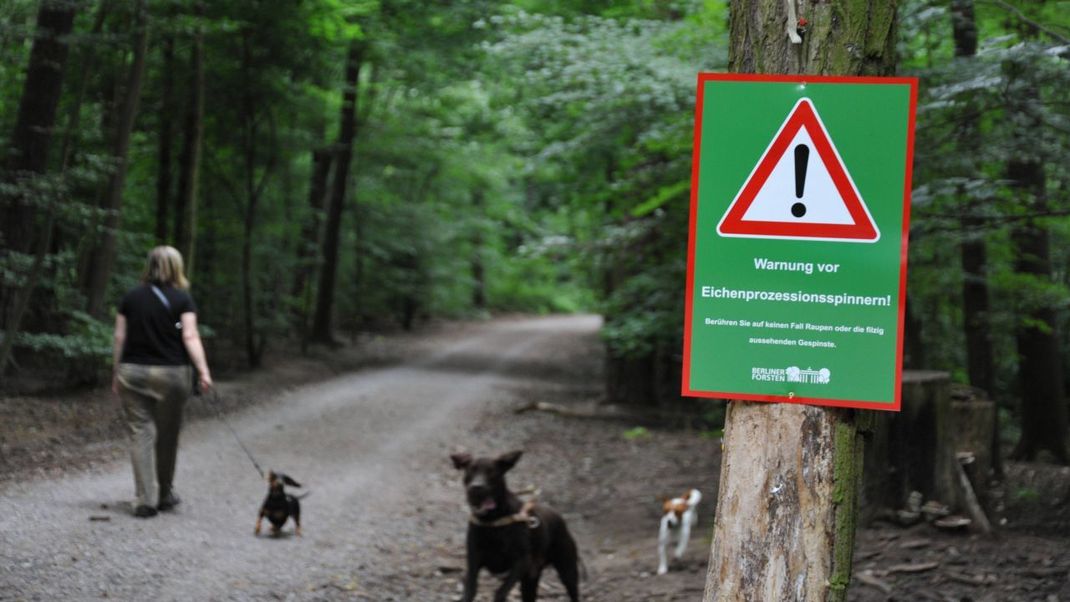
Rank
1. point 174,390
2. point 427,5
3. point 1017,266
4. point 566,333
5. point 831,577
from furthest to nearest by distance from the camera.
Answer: point 566,333, point 427,5, point 1017,266, point 174,390, point 831,577

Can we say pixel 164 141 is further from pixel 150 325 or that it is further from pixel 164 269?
pixel 150 325

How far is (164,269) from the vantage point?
754cm

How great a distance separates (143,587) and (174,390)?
2046 millimetres

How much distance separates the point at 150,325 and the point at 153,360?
28cm

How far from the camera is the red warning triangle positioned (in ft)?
9.50

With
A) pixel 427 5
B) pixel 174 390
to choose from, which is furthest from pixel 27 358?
pixel 427 5

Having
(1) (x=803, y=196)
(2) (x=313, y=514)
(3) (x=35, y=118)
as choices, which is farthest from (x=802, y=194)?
(3) (x=35, y=118)

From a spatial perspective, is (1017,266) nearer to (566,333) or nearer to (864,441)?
(864,441)

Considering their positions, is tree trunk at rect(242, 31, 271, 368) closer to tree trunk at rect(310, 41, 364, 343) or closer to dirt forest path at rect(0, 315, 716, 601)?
dirt forest path at rect(0, 315, 716, 601)

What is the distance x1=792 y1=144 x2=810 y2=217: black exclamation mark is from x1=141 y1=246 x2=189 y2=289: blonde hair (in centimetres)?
589

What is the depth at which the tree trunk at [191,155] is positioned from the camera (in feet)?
48.1

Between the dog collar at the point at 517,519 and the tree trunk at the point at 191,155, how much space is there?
1002 cm

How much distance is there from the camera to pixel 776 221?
294 centimetres

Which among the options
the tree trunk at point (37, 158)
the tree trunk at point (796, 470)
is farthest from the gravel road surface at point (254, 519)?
the tree trunk at point (796, 470)
